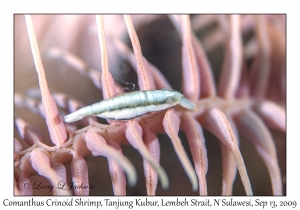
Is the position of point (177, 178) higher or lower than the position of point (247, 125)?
lower
